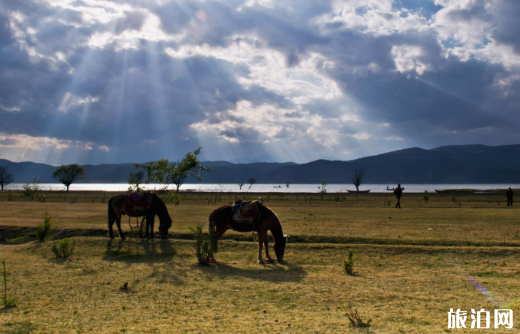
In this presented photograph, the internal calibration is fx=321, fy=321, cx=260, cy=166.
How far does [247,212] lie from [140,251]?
5.09m

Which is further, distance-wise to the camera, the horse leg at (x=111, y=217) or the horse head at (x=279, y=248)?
the horse leg at (x=111, y=217)

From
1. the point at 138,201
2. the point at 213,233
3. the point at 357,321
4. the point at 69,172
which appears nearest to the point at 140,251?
the point at 138,201

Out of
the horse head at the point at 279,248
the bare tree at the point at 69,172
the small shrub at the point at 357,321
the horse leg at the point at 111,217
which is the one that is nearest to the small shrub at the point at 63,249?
the horse leg at the point at 111,217

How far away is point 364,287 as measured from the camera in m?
8.25

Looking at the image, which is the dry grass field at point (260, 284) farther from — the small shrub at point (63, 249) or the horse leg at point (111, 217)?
the horse leg at point (111, 217)

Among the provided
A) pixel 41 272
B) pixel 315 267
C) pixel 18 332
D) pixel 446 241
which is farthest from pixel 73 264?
pixel 446 241

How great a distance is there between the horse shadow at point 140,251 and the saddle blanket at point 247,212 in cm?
319

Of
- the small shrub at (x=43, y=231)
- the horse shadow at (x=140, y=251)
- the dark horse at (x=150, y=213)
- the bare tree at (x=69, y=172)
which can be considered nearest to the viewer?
the horse shadow at (x=140, y=251)

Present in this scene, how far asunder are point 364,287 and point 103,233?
43.2 ft

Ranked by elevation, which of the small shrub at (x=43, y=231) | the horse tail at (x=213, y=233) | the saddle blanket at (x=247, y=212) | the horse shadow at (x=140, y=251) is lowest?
the horse shadow at (x=140, y=251)

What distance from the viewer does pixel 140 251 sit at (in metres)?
12.9

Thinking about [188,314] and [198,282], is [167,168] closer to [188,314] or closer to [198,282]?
[198,282]

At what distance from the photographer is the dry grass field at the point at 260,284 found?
5.86 meters

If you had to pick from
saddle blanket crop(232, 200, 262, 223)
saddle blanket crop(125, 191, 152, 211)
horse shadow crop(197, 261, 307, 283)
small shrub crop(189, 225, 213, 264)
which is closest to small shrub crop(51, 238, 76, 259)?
saddle blanket crop(125, 191, 152, 211)
